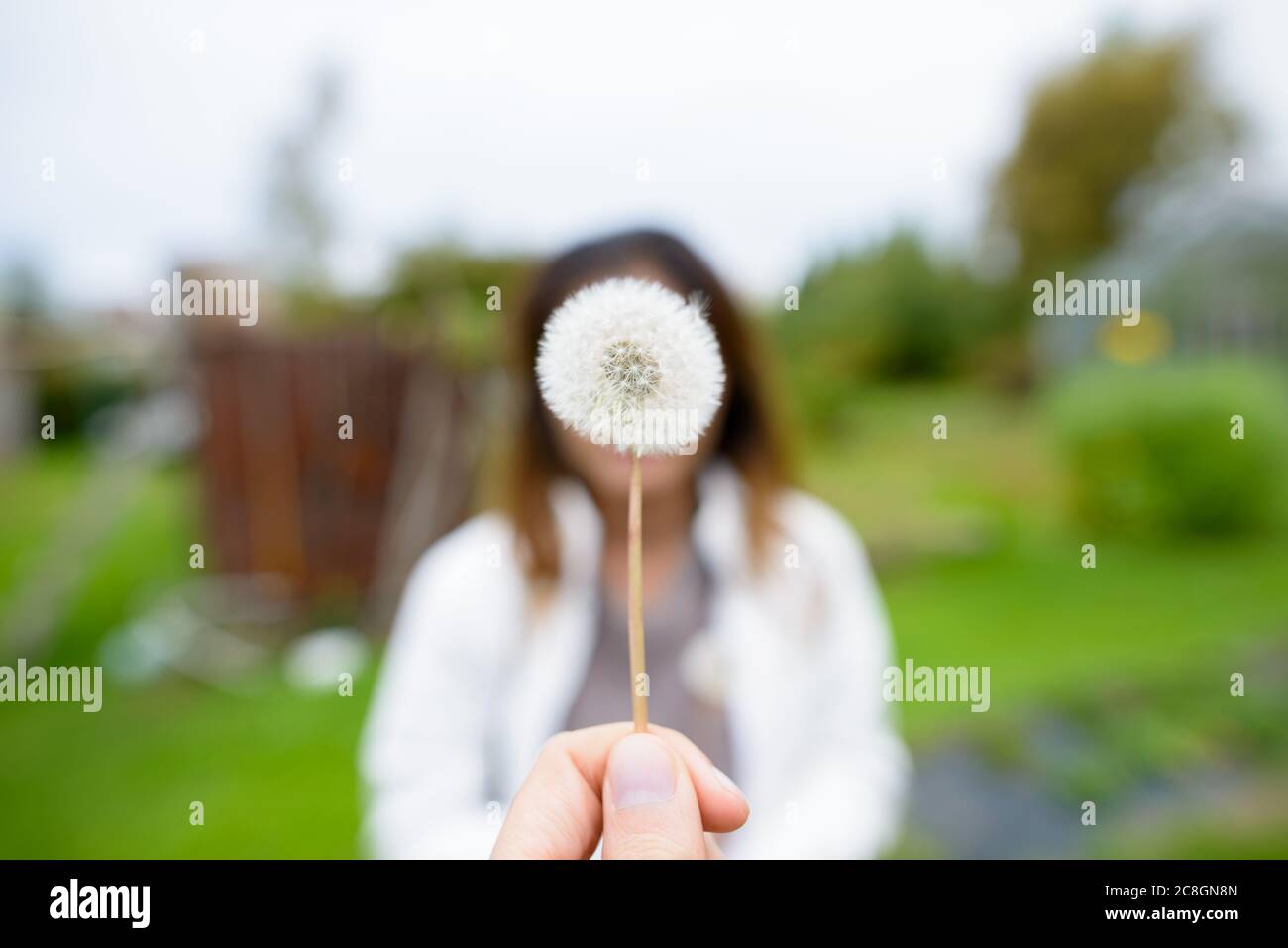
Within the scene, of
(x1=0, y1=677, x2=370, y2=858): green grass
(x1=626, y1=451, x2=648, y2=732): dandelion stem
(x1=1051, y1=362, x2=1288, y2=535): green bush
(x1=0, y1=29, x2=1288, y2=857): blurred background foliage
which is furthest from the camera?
(x1=1051, y1=362, x2=1288, y2=535): green bush

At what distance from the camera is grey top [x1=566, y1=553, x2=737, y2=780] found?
2.65ft

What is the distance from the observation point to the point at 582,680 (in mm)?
807

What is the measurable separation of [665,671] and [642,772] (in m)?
0.45

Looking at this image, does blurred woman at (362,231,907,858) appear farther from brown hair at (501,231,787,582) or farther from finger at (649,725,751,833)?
finger at (649,725,751,833)

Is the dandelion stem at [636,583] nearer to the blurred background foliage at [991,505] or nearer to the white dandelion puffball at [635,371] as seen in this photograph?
the white dandelion puffball at [635,371]

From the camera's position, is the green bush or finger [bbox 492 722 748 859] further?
the green bush

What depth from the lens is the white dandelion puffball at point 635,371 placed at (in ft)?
1.24

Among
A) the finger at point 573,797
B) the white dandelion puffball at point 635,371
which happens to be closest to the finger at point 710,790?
the finger at point 573,797

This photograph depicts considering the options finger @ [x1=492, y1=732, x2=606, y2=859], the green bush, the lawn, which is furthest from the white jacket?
the green bush

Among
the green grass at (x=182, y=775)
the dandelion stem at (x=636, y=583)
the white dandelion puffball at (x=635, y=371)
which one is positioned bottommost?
the green grass at (x=182, y=775)

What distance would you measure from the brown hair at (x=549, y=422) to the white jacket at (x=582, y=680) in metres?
0.02
